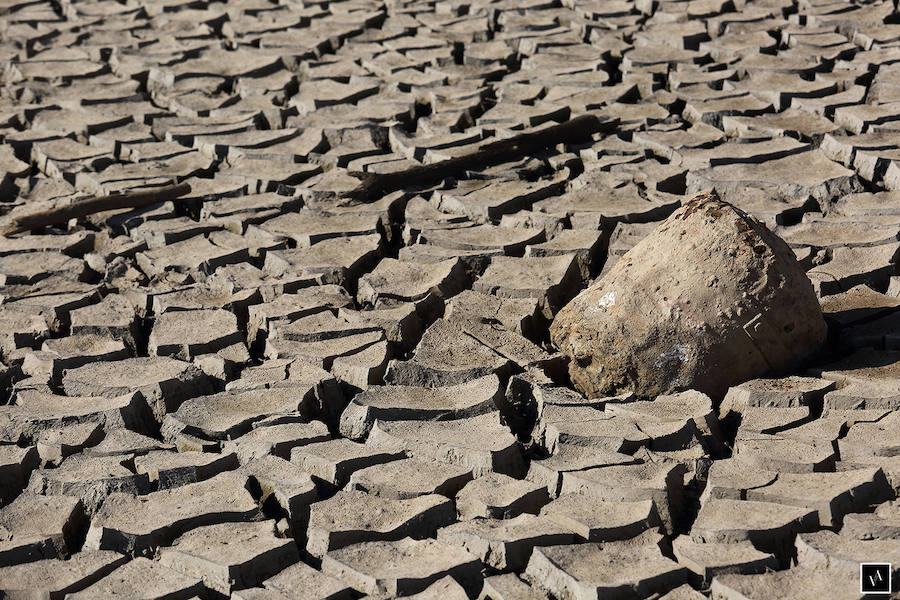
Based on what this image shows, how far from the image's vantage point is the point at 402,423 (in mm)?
2752

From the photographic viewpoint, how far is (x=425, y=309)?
3338mm

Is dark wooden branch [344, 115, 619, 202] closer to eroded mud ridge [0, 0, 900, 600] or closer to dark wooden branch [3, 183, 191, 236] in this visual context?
eroded mud ridge [0, 0, 900, 600]

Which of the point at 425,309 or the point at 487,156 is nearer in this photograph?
the point at 425,309

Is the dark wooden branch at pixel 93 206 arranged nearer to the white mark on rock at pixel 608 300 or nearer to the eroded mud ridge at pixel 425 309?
the eroded mud ridge at pixel 425 309

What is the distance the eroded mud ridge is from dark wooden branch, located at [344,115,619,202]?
1.2 inches

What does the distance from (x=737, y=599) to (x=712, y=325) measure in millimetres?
940

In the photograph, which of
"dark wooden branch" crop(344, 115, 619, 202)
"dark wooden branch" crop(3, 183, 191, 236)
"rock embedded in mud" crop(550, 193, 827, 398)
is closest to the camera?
"rock embedded in mud" crop(550, 193, 827, 398)

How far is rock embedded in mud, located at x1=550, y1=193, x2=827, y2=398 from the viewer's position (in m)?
2.88

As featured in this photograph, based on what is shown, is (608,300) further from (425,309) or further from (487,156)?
(487,156)

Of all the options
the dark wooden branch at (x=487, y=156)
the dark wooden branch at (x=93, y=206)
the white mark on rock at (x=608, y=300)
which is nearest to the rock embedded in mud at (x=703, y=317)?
the white mark on rock at (x=608, y=300)

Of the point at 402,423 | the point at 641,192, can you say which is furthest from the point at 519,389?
the point at 641,192

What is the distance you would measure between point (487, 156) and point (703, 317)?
1670 millimetres

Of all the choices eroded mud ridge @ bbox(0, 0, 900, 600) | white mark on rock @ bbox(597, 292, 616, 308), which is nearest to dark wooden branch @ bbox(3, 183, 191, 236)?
eroded mud ridge @ bbox(0, 0, 900, 600)

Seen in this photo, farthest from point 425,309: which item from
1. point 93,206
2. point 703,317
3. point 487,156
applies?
point 93,206
